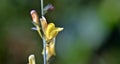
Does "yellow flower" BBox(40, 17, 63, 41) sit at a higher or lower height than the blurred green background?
higher

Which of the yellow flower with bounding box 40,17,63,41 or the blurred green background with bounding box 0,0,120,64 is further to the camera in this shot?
the blurred green background with bounding box 0,0,120,64

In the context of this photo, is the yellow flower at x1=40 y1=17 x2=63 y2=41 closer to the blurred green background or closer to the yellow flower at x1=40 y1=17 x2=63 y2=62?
the yellow flower at x1=40 y1=17 x2=63 y2=62

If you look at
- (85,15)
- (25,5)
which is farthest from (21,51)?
(85,15)

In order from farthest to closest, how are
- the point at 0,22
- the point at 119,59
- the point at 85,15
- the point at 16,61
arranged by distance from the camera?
the point at 16,61 < the point at 0,22 < the point at 119,59 < the point at 85,15

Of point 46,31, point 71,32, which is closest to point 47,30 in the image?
point 46,31

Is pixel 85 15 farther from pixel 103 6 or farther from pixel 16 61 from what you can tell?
pixel 16 61

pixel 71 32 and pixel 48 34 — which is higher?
pixel 48 34

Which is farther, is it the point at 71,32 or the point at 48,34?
the point at 71,32

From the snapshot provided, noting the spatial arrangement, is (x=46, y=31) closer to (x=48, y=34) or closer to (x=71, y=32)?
(x=48, y=34)

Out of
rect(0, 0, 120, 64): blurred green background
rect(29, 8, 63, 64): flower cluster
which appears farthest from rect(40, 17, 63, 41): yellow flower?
rect(0, 0, 120, 64): blurred green background
